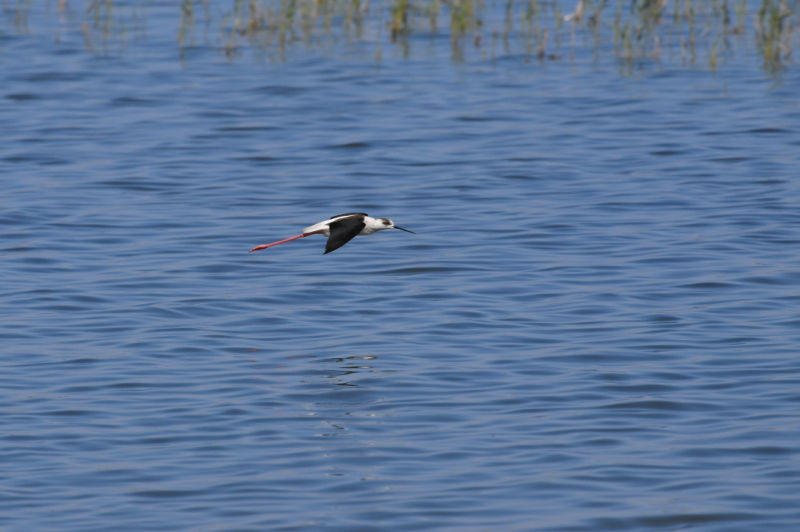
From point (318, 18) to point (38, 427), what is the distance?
15047 millimetres

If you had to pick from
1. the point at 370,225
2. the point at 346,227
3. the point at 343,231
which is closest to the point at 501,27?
the point at 370,225

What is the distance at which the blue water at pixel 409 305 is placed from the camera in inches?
281

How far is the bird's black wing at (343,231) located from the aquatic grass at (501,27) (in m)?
8.92

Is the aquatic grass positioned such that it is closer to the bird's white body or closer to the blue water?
the blue water

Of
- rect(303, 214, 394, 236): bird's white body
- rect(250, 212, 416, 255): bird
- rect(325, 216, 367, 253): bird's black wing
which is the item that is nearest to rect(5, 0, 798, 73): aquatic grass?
rect(303, 214, 394, 236): bird's white body

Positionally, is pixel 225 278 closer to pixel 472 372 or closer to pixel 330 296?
pixel 330 296

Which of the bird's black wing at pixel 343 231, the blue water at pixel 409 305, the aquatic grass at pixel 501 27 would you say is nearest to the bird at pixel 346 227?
the bird's black wing at pixel 343 231

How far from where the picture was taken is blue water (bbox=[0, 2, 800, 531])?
713cm

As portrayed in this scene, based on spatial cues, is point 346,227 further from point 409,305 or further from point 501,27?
point 501,27

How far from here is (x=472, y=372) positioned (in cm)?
880

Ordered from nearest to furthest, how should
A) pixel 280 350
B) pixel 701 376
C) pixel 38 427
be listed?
pixel 38 427
pixel 701 376
pixel 280 350

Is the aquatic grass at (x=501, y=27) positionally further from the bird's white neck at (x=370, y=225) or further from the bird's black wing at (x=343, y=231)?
the bird's black wing at (x=343, y=231)

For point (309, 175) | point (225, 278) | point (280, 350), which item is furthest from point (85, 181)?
point (280, 350)

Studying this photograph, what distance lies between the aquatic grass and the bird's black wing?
29.3ft
